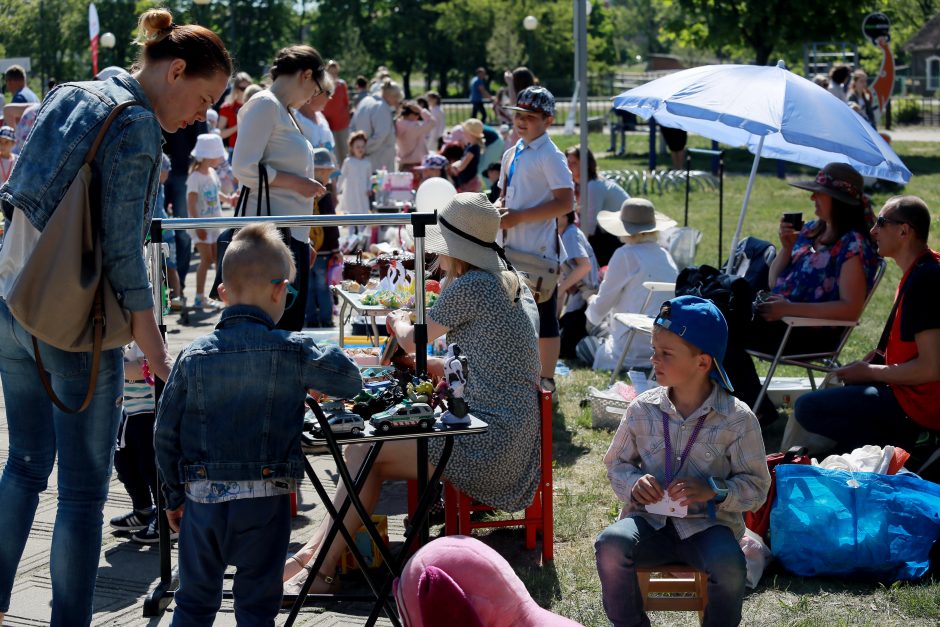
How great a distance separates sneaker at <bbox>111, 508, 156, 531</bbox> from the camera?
469 cm

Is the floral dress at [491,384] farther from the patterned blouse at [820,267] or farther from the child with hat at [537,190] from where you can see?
the patterned blouse at [820,267]

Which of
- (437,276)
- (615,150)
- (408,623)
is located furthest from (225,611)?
(615,150)

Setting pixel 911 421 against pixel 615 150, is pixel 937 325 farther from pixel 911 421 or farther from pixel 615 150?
pixel 615 150

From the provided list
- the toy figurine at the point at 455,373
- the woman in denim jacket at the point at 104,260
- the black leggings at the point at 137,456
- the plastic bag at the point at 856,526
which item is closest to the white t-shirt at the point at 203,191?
the black leggings at the point at 137,456

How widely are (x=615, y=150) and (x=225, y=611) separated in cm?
2257

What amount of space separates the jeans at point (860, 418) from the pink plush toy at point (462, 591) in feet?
9.84

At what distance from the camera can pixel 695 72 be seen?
269 inches

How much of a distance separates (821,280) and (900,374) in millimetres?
1142

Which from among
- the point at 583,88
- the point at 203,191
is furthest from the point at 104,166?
the point at 203,191

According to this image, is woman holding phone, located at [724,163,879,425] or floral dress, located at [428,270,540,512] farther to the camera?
woman holding phone, located at [724,163,879,425]

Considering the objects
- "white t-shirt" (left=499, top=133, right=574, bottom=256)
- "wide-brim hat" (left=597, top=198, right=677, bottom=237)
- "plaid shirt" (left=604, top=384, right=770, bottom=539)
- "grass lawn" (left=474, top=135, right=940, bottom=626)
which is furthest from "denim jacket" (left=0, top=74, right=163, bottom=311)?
"wide-brim hat" (left=597, top=198, right=677, bottom=237)

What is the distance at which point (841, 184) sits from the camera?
574cm

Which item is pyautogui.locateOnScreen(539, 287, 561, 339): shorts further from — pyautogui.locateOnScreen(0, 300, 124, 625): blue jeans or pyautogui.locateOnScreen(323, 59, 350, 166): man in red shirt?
pyautogui.locateOnScreen(323, 59, 350, 166): man in red shirt

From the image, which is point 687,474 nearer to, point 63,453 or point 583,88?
point 63,453
